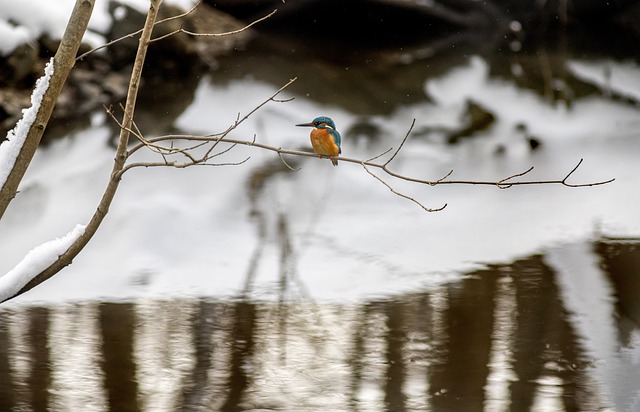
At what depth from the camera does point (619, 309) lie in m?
4.50

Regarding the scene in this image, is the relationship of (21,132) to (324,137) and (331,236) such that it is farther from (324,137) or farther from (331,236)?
(331,236)

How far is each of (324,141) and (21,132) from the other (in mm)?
1085

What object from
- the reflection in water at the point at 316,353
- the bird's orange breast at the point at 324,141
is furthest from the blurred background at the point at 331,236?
the bird's orange breast at the point at 324,141

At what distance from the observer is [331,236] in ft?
18.9

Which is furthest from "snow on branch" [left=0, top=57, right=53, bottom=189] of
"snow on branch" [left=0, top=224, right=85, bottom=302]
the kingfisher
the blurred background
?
the blurred background

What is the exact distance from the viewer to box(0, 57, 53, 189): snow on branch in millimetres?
2830

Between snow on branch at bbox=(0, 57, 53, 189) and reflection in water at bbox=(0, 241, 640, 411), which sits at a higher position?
snow on branch at bbox=(0, 57, 53, 189)

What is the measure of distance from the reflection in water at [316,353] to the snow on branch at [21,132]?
1.08m

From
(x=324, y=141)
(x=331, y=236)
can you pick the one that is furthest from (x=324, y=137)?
(x=331, y=236)

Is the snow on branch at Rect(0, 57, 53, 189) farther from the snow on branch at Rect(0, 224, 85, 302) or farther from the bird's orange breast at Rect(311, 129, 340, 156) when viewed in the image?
the bird's orange breast at Rect(311, 129, 340, 156)

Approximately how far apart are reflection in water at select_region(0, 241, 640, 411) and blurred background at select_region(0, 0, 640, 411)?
1cm

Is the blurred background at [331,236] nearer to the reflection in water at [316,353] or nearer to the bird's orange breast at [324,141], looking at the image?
the reflection in water at [316,353]

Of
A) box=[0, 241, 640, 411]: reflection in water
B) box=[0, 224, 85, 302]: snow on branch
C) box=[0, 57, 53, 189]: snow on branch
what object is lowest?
box=[0, 241, 640, 411]: reflection in water

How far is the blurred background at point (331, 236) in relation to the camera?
374 cm
